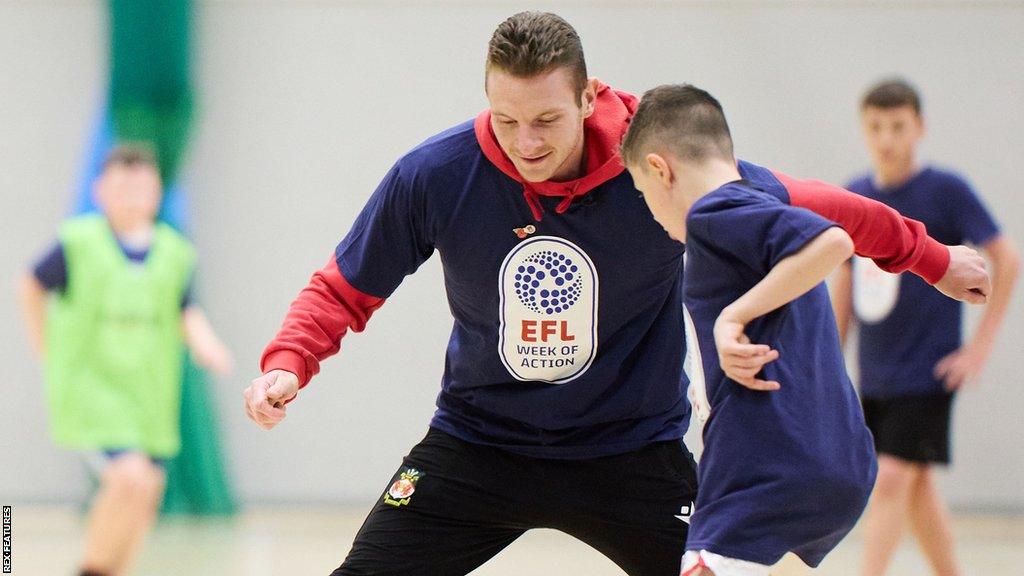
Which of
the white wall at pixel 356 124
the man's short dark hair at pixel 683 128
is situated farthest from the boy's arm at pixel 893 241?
the white wall at pixel 356 124

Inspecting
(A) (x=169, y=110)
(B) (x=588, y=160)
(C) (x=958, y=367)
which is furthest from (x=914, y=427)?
(A) (x=169, y=110)

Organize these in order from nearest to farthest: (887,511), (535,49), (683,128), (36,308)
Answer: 1. (683,128)
2. (535,49)
3. (887,511)
4. (36,308)

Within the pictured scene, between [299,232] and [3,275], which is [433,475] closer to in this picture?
[299,232]

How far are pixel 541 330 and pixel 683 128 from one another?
0.65 m

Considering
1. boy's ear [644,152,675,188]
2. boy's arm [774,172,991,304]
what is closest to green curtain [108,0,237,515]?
boy's arm [774,172,991,304]

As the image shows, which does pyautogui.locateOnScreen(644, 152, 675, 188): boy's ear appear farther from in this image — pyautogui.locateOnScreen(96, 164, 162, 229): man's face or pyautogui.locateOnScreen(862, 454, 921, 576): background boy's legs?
pyautogui.locateOnScreen(96, 164, 162, 229): man's face

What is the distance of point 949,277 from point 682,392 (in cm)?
65

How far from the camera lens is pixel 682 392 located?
2912mm

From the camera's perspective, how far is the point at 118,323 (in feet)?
18.0

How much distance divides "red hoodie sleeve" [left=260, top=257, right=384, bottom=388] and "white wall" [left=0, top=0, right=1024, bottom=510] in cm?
441

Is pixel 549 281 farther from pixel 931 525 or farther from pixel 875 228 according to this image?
pixel 931 525

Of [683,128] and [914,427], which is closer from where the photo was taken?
[683,128]

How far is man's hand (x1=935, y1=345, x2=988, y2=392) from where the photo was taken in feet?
15.7

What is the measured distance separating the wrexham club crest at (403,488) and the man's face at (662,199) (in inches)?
33.6
